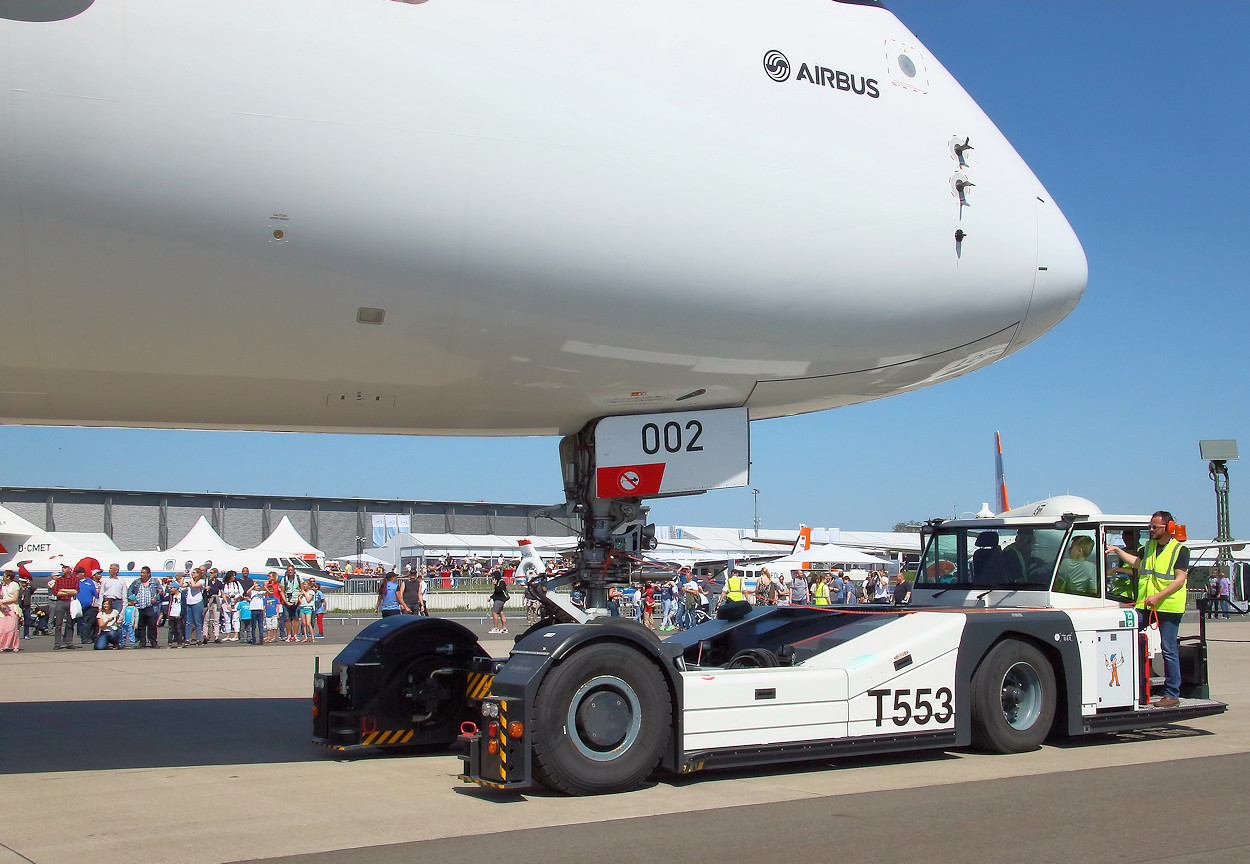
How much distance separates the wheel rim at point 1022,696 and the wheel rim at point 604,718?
3.02 meters

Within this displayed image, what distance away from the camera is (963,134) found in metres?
6.84

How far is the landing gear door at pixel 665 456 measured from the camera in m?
6.91

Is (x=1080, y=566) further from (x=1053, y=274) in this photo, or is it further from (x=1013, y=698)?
(x=1053, y=274)

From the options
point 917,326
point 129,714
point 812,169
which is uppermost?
point 812,169

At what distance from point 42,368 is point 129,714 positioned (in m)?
5.70

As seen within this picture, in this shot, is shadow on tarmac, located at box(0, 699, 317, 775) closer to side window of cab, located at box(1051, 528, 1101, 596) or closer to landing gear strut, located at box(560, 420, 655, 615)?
landing gear strut, located at box(560, 420, 655, 615)

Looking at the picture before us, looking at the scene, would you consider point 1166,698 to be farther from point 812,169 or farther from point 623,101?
point 623,101

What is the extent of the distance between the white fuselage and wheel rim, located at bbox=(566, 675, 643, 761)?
1801 millimetres

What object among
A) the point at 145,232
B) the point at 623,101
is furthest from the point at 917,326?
the point at 145,232

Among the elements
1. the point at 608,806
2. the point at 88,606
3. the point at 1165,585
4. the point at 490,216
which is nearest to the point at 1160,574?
A: the point at 1165,585

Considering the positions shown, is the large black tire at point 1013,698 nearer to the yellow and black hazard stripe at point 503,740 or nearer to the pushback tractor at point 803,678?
the pushback tractor at point 803,678

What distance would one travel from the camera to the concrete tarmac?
4.91 meters

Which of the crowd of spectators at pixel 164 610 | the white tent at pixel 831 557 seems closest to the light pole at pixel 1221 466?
the white tent at pixel 831 557

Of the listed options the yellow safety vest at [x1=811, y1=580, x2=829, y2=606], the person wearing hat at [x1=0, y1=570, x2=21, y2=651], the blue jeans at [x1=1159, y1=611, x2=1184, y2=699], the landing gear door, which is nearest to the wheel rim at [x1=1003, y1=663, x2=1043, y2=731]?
the blue jeans at [x1=1159, y1=611, x2=1184, y2=699]
